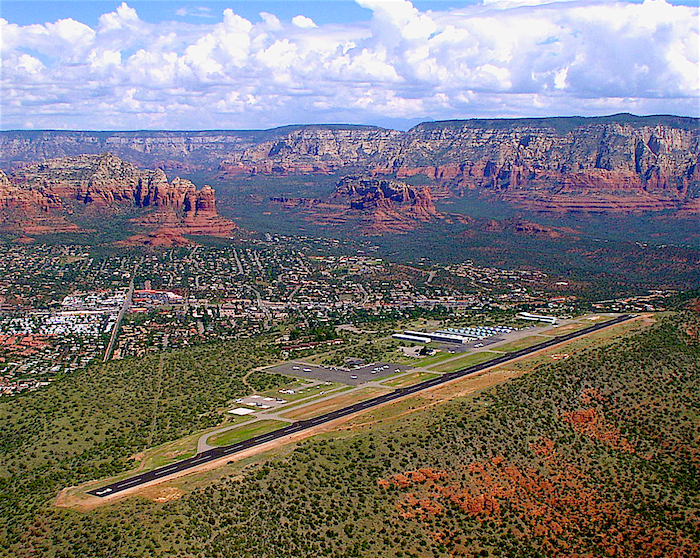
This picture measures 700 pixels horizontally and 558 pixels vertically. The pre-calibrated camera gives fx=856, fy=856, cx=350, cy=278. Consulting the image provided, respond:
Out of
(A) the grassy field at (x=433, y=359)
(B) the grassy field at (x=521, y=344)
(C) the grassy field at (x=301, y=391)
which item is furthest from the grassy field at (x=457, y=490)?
(B) the grassy field at (x=521, y=344)

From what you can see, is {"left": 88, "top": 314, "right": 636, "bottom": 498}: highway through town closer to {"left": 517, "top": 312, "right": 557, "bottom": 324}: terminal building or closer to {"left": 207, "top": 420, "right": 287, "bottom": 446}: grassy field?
{"left": 207, "top": 420, "right": 287, "bottom": 446}: grassy field

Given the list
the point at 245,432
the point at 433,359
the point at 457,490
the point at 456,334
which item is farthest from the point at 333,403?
the point at 456,334

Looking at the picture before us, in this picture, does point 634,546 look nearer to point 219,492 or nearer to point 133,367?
point 219,492

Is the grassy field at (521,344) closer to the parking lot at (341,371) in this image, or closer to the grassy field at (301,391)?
the parking lot at (341,371)

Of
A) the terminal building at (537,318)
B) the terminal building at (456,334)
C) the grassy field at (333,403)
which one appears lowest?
the terminal building at (537,318)

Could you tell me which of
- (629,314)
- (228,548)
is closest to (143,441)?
(228,548)

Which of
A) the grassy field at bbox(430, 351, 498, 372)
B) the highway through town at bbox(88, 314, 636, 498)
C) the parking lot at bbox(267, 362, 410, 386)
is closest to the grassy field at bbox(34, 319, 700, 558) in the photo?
the highway through town at bbox(88, 314, 636, 498)

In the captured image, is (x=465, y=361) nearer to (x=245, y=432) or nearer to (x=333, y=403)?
(x=333, y=403)
